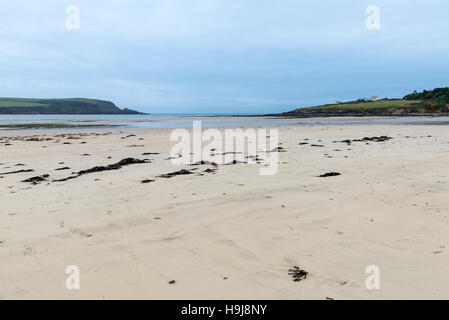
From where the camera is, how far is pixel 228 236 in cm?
393

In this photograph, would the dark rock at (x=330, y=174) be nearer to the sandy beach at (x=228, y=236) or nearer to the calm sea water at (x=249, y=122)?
the sandy beach at (x=228, y=236)

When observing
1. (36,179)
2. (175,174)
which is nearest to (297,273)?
(175,174)

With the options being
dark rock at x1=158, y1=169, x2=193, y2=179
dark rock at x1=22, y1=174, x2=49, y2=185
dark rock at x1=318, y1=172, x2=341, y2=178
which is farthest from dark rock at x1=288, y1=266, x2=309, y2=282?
dark rock at x1=22, y1=174, x2=49, y2=185

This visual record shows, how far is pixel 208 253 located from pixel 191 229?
0.75 m

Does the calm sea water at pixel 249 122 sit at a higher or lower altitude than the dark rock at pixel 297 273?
higher

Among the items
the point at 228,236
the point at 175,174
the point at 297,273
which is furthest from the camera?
the point at 175,174

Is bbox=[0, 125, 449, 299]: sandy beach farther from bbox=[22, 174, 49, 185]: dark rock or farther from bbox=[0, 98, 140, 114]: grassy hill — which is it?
bbox=[0, 98, 140, 114]: grassy hill

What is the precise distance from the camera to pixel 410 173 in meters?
7.30

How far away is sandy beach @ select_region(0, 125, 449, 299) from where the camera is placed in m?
2.80

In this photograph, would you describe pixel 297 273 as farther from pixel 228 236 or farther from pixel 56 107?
pixel 56 107

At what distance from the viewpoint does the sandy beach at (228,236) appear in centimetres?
280

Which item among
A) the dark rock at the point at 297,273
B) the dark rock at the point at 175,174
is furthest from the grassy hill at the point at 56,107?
the dark rock at the point at 297,273
